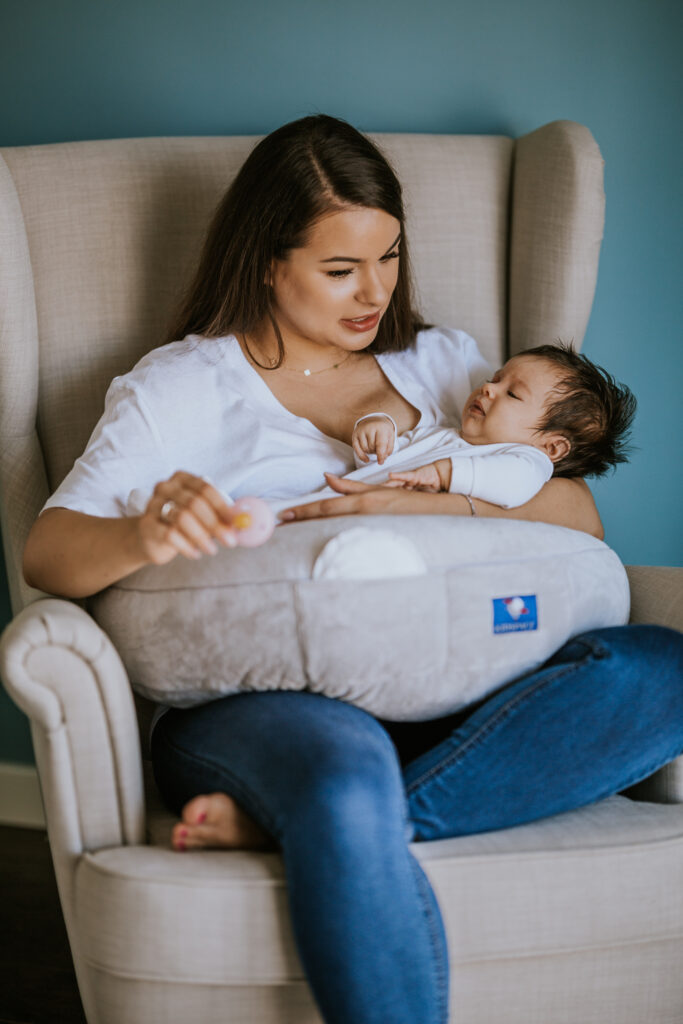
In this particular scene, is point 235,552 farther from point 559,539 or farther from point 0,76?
point 0,76

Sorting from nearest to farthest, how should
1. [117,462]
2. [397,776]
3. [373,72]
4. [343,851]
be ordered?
[343,851]
[397,776]
[117,462]
[373,72]

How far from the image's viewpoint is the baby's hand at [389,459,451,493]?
1260 millimetres

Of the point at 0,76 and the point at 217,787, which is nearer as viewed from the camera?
the point at 217,787

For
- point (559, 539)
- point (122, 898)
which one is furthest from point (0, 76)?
point (122, 898)

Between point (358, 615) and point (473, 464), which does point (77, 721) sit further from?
point (473, 464)

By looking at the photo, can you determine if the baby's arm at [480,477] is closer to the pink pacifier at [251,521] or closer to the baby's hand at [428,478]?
the baby's hand at [428,478]

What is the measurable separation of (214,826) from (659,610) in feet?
2.29

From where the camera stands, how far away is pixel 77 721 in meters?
0.99

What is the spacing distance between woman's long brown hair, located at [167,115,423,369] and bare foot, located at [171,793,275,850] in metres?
0.69

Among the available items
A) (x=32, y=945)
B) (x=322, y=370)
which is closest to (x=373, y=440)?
(x=322, y=370)

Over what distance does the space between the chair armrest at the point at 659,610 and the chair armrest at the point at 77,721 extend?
639mm

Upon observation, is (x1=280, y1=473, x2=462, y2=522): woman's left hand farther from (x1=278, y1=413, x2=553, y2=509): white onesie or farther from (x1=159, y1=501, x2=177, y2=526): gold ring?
(x1=159, y1=501, x2=177, y2=526): gold ring

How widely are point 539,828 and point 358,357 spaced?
0.81 m

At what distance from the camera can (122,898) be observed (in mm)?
928
